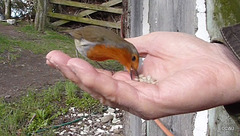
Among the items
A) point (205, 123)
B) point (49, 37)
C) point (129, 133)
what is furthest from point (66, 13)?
point (205, 123)

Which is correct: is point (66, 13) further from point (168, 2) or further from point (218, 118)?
point (218, 118)

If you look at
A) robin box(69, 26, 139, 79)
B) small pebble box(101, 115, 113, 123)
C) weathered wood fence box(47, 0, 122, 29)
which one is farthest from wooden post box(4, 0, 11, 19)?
robin box(69, 26, 139, 79)

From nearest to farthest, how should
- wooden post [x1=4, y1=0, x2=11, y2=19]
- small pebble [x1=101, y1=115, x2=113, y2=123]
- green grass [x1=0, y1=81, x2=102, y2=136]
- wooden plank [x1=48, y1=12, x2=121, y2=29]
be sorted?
green grass [x1=0, y1=81, x2=102, y2=136] → small pebble [x1=101, y1=115, x2=113, y2=123] → wooden plank [x1=48, y1=12, x2=121, y2=29] → wooden post [x1=4, y1=0, x2=11, y2=19]

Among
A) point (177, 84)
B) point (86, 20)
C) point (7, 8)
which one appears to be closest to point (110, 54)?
point (177, 84)

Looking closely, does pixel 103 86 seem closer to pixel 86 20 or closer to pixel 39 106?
pixel 39 106

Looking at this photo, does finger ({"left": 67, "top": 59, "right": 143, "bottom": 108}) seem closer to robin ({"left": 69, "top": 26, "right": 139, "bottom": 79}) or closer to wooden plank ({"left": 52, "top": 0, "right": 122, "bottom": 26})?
robin ({"left": 69, "top": 26, "right": 139, "bottom": 79})
